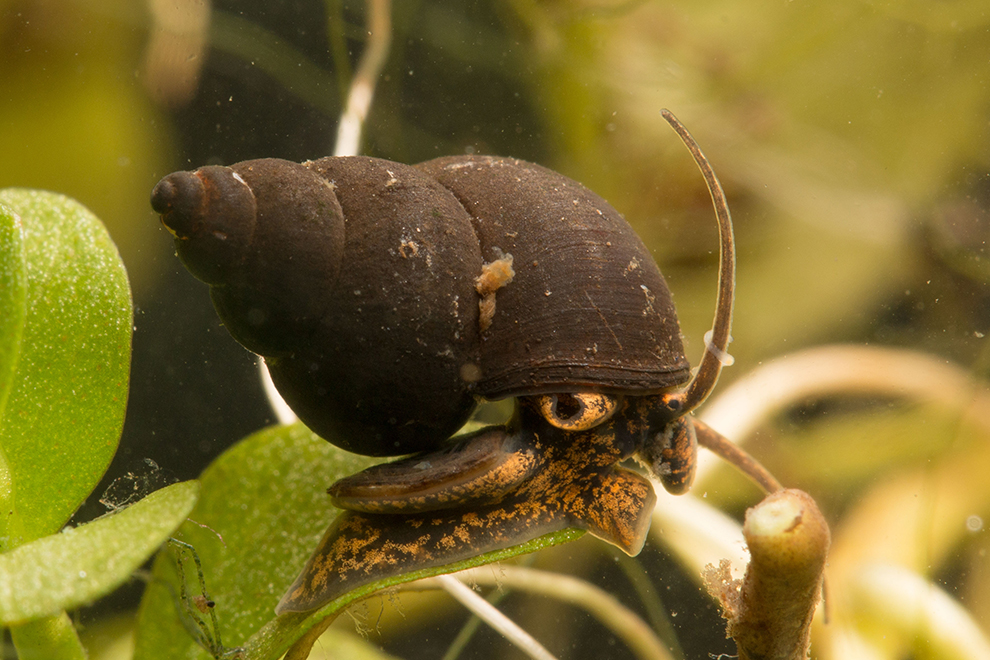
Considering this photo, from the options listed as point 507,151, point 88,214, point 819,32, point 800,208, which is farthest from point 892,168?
point 88,214

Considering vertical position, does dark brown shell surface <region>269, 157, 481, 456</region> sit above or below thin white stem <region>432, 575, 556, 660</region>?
above

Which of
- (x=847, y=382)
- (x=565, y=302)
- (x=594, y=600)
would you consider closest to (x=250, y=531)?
(x=565, y=302)

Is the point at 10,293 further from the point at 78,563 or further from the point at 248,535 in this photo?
the point at 248,535

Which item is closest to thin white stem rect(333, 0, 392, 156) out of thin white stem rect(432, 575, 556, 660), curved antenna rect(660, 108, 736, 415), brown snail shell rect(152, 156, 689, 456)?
brown snail shell rect(152, 156, 689, 456)

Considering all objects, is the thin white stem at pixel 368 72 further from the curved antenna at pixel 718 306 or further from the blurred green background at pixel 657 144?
the curved antenna at pixel 718 306

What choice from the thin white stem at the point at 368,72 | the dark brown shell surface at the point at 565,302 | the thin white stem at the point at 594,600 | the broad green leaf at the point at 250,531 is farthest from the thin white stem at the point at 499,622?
the thin white stem at the point at 368,72

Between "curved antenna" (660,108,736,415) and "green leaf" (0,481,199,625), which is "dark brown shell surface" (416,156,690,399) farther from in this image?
"green leaf" (0,481,199,625)
